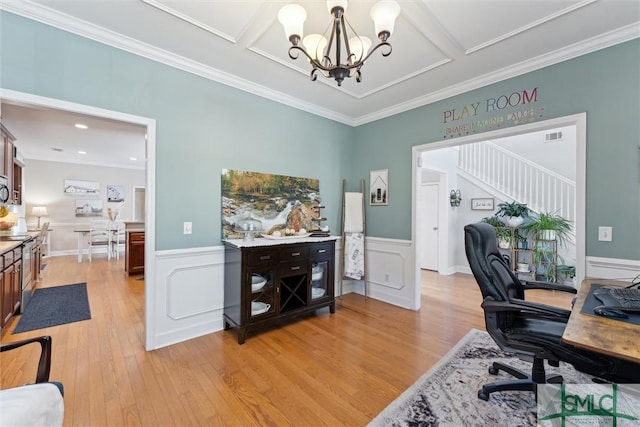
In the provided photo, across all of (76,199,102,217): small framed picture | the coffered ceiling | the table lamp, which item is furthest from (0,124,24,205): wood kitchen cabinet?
the coffered ceiling

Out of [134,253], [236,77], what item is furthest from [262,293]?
[134,253]

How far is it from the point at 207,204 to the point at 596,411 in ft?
11.1

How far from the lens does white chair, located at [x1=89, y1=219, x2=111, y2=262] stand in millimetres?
6695

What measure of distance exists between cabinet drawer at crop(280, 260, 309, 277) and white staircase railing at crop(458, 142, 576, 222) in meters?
4.58

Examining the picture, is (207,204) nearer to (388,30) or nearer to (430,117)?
(388,30)

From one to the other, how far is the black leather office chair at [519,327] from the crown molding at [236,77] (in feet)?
5.88

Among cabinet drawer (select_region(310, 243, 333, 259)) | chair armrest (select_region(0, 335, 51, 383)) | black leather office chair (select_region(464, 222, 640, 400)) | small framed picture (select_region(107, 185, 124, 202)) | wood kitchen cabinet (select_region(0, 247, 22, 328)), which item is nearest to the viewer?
chair armrest (select_region(0, 335, 51, 383))

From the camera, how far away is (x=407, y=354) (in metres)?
2.42

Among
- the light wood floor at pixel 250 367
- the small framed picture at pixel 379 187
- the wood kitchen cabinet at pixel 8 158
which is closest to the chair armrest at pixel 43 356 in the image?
the light wood floor at pixel 250 367

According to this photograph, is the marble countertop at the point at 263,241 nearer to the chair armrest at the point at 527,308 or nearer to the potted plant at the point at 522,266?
the chair armrest at the point at 527,308

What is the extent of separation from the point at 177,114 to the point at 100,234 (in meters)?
6.13

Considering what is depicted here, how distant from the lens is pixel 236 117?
302 cm

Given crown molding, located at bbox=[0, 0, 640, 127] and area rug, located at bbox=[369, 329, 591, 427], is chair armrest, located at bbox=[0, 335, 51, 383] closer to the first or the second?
area rug, located at bbox=[369, 329, 591, 427]

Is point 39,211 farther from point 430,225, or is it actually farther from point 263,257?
point 430,225
